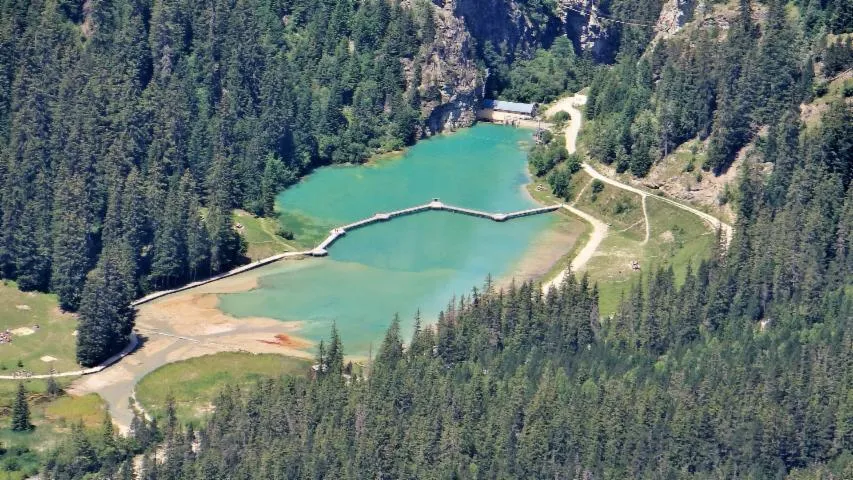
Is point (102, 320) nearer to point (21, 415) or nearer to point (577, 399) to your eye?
point (21, 415)

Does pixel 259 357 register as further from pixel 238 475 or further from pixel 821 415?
pixel 821 415

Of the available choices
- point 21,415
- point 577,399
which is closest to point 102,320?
point 21,415

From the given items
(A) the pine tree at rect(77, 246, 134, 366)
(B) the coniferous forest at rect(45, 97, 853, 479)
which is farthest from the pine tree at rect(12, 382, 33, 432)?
(A) the pine tree at rect(77, 246, 134, 366)

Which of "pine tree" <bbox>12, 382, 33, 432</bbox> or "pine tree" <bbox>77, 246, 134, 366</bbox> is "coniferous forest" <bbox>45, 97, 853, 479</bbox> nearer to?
"pine tree" <bbox>12, 382, 33, 432</bbox>

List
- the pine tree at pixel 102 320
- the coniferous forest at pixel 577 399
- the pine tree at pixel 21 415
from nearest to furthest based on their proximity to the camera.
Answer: the coniferous forest at pixel 577 399 → the pine tree at pixel 21 415 → the pine tree at pixel 102 320

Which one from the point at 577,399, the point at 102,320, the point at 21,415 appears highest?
the point at 577,399

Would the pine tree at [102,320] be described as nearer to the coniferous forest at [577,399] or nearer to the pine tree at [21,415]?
the pine tree at [21,415]

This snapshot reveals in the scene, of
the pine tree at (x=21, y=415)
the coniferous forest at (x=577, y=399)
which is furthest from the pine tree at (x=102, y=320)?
the coniferous forest at (x=577, y=399)

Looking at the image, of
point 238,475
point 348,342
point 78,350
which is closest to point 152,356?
point 78,350
